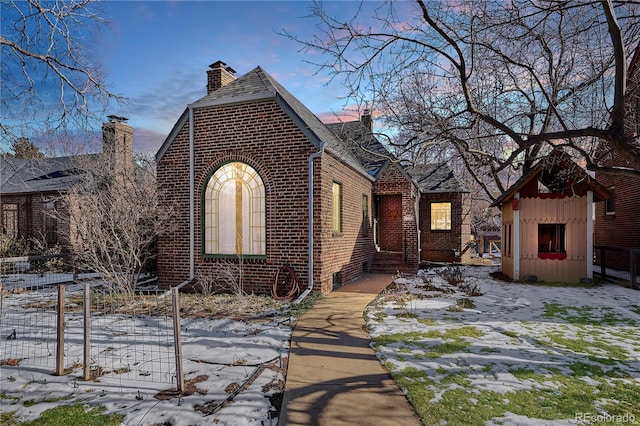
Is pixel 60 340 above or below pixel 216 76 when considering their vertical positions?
below

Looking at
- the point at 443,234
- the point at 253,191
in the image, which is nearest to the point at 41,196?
the point at 253,191

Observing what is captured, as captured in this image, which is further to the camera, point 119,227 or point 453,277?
point 453,277

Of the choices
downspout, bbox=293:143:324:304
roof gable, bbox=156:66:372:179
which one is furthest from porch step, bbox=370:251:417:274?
downspout, bbox=293:143:324:304

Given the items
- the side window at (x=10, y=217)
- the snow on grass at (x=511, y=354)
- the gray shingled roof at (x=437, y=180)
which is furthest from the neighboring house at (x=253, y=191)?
the side window at (x=10, y=217)

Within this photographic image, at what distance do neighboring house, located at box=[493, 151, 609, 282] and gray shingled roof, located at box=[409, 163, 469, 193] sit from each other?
749 cm

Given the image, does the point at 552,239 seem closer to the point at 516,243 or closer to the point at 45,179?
the point at 516,243

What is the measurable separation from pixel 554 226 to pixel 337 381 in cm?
1118

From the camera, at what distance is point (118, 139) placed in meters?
18.2

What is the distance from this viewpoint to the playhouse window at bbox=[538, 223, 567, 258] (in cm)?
1173

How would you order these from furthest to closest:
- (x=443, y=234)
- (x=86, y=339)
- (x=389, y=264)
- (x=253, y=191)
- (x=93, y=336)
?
(x=443, y=234) → (x=389, y=264) → (x=253, y=191) → (x=93, y=336) → (x=86, y=339)

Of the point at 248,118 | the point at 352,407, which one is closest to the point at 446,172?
the point at 248,118

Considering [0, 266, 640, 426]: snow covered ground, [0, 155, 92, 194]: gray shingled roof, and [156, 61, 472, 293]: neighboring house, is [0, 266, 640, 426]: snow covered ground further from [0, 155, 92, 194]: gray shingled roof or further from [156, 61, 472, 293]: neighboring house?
[0, 155, 92, 194]: gray shingled roof

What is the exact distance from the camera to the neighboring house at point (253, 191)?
910cm

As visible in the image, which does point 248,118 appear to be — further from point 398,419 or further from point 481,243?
point 481,243
